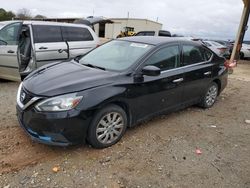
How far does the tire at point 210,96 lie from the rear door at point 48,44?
3.67 metres

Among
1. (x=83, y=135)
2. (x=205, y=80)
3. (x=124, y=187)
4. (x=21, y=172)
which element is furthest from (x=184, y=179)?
(x=205, y=80)

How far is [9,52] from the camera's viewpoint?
6.60m

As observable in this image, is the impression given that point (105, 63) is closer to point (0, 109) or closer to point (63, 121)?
point (63, 121)

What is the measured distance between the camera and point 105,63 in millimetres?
4402

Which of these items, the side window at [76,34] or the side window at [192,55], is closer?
the side window at [192,55]

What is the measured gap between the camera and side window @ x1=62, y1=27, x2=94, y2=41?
743 cm

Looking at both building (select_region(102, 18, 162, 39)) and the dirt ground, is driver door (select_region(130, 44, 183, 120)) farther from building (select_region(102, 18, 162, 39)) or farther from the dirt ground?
building (select_region(102, 18, 162, 39))

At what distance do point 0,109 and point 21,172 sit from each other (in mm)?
2270

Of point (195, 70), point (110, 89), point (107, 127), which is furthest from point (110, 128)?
point (195, 70)

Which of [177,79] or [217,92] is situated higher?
[177,79]

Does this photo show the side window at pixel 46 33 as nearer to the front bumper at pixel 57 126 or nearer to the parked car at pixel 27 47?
the parked car at pixel 27 47

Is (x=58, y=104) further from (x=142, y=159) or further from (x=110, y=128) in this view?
(x=142, y=159)

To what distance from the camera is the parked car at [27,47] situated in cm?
658

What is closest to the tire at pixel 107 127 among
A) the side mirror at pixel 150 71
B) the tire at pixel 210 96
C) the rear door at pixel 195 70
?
the side mirror at pixel 150 71
